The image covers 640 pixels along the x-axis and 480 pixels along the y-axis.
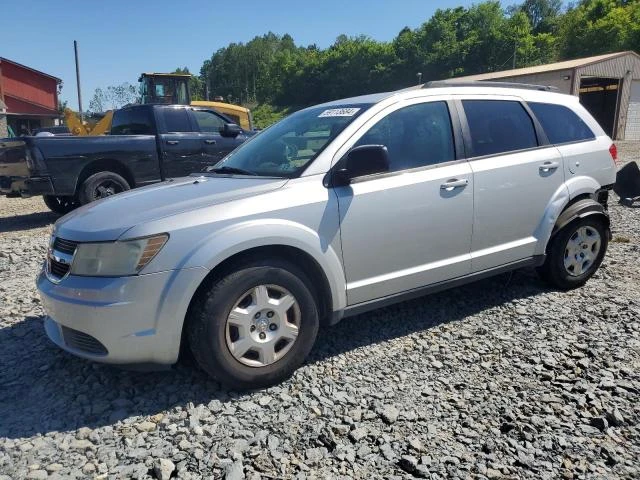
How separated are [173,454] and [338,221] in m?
1.65

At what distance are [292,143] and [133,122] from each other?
287 inches

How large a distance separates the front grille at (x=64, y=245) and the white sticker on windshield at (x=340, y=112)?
2012mm

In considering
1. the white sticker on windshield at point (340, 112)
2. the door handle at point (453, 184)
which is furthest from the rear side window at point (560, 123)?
the white sticker on windshield at point (340, 112)

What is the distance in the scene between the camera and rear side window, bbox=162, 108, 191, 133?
9782 millimetres

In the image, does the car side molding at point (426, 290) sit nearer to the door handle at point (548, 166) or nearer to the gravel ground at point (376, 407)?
the gravel ground at point (376, 407)

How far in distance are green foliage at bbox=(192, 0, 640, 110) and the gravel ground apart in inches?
2191

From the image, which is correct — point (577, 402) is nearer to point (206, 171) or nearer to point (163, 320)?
point (163, 320)

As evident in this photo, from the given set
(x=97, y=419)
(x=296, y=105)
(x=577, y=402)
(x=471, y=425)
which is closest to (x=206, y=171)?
(x=97, y=419)

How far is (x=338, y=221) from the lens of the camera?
10.7 feet

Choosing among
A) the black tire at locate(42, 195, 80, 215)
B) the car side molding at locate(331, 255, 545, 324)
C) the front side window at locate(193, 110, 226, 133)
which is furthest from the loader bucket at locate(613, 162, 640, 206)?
the black tire at locate(42, 195, 80, 215)

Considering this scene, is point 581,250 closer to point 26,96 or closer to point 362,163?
point 362,163

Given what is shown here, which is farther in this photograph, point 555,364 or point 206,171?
point 206,171

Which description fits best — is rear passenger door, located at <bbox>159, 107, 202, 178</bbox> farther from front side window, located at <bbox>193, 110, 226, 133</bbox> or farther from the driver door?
the driver door

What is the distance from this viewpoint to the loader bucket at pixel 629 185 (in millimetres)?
8945
